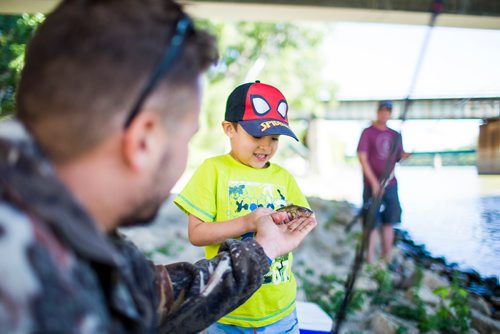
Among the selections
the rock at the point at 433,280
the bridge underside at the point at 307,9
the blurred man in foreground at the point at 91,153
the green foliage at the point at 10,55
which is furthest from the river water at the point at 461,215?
the green foliage at the point at 10,55

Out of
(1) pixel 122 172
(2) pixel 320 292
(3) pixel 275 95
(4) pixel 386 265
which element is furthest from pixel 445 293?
(1) pixel 122 172

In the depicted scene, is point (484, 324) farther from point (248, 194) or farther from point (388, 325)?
point (248, 194)

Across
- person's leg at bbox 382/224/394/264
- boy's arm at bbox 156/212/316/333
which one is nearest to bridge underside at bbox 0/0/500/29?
person's leg at bbox 382/224/394/264

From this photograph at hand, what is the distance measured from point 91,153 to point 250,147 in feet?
4.43

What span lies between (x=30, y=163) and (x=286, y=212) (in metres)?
1.22

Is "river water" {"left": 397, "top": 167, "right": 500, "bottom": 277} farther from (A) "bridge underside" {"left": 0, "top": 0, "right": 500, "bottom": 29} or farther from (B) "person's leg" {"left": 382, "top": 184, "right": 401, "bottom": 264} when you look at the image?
(A) "bridge underside" {"left": 0, "top": 0, "right": 500, "bottom": 29}

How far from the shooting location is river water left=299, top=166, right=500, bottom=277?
8.64ft

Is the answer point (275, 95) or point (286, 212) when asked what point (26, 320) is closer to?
point (286, 212)

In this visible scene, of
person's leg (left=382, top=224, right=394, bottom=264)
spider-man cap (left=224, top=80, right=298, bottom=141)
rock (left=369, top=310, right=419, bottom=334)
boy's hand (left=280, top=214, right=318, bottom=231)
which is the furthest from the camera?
person's leg (left=382, top=224, right=394, bottom=264)

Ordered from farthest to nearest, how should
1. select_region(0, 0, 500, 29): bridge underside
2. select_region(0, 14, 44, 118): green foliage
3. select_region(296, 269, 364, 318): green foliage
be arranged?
select_region(0, 0, 500, 29): bridge underside → select_region(0, 14, 44, 118): green foliage → select_region(296, 269, 364, 318): green foliage

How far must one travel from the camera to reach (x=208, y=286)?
1407 mm

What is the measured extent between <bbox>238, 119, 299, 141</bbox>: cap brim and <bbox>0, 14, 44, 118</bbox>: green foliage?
4.35 meters

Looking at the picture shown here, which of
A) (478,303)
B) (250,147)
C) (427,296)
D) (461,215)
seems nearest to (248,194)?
(250,147)

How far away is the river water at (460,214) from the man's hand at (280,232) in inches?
56.1
